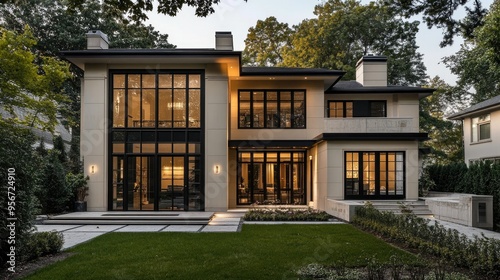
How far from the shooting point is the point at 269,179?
21000mm

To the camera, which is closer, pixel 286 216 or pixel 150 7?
pixel 150 7

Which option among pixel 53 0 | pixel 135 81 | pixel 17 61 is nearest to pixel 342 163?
pixel 135 81

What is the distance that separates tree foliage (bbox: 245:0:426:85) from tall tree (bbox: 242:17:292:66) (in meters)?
1.71

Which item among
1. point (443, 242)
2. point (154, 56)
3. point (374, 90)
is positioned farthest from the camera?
point (374, 90)

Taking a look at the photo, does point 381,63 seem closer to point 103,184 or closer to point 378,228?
point 378,228

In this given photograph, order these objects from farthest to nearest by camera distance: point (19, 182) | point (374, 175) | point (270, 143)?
point (270, 143), point (374, 175), point (19, 182)

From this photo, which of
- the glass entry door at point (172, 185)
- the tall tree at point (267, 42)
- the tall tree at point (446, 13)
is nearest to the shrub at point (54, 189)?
the glass entry door at point (172, 185)

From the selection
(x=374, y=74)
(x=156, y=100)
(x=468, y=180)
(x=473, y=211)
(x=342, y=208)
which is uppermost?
(x=374, y=74)

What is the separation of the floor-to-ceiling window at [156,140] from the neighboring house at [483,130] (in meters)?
15.7

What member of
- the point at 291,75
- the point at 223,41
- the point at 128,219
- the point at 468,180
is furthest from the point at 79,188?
the point at 468,180

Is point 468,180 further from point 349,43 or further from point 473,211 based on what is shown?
point 349,43

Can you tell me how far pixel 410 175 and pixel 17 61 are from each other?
17811mm

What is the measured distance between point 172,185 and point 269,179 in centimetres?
550

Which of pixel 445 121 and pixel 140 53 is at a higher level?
pixel 140 53
